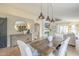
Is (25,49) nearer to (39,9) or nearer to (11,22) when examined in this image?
(11,22)

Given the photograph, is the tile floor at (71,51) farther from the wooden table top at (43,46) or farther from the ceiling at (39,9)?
the ceiling at (39,9)

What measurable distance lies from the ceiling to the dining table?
0.40 metres

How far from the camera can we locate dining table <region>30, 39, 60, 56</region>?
2242 mm

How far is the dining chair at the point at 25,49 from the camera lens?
2.20 metres

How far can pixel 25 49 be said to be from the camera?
2.22 metres

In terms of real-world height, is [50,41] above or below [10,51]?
above

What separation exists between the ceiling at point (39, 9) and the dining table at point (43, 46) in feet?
1.32

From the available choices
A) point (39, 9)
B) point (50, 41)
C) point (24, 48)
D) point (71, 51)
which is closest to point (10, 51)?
point (24, 48)

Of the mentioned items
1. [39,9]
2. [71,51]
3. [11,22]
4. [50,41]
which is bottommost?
[71,51]

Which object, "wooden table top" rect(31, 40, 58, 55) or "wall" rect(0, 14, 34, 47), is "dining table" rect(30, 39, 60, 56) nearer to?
"wooden table top" rect(31, 40, 58, 55)

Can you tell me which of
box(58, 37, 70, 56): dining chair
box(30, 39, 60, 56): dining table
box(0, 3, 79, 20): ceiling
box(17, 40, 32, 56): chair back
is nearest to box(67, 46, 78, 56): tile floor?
box(58, 37, 70, 56): dining chair

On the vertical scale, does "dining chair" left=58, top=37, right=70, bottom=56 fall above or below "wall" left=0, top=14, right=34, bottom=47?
below

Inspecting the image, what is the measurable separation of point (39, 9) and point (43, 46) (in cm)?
59

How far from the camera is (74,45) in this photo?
225 centimetres
